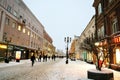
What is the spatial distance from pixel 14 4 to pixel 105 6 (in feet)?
73.8

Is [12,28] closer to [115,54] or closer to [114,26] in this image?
[114,26]

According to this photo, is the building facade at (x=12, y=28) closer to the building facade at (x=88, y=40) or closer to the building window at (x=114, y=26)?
the building facade at (x=88, y=40)

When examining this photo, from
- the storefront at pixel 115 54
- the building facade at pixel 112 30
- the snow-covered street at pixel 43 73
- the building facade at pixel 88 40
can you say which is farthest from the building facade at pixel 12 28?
the storefront at pixel 115 54

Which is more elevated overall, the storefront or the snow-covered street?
the storefront

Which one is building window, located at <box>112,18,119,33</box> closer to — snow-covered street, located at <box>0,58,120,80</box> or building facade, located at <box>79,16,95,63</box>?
building facade, located at <box>79,16,95,63</box>

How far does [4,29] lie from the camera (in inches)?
1195

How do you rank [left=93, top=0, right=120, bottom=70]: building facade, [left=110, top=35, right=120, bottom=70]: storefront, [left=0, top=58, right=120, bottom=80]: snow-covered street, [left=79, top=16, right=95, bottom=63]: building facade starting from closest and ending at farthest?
1. [left=0, top=58, right=120, bottom=80]: snow-covered street
2. [left=110, top=35, right=120, bottom=70]: storefront
3. [left=93, top=0, right=120, bottom=70]: building facade
4. [left=79, top=16, right=95, bottom=63]: building facade

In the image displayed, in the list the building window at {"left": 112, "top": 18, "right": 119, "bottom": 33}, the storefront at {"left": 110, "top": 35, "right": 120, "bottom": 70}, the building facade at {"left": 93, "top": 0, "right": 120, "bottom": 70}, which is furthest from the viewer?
the building window at {"left": 112, "top": 18, "right": 119, "bottom": 33}

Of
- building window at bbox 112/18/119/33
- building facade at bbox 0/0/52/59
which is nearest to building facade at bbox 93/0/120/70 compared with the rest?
building window at bbox 112/18/119/33

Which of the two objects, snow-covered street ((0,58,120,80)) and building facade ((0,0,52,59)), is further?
building facade ((0,0,52,59))

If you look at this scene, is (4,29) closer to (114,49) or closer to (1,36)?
(1,36)

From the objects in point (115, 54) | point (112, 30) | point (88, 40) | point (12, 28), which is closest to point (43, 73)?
point (115, 54)

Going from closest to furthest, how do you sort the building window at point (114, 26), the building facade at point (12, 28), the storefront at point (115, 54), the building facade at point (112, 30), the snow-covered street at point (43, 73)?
the snow-covered street at point (43, 73), the storefront at point (115, 54), the building facade at point (112, 30), the building window at point (114, 26), the building facade at point (12, 28)

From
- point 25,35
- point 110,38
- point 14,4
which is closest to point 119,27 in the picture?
point 110,38
